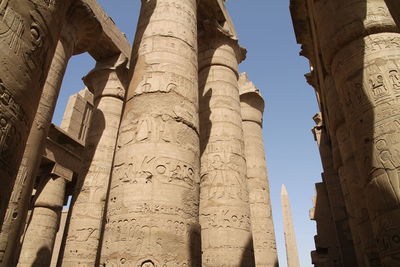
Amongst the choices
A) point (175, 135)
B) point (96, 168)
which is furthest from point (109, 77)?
point (175, 135)

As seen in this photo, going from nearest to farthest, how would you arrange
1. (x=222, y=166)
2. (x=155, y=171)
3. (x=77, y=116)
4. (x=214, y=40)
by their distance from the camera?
(x=155, y=171) < (x=222, y=166) < (x=214, y=40) < (x=77, y=116)

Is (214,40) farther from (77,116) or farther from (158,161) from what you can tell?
(77,116)

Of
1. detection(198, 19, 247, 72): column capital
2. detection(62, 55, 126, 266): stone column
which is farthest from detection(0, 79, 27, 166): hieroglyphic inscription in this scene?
detection(198, 19, 247, 72): column capital

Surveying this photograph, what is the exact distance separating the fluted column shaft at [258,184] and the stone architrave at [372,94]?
Answer: 630 cm

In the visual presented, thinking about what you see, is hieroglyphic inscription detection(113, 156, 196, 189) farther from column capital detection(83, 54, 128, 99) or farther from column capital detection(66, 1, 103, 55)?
column capital detection(83, 54, 128, 99)

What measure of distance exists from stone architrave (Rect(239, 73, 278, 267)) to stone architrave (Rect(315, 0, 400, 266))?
6.33m

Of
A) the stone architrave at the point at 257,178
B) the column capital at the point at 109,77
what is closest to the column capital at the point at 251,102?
the stone architrave at the point at 257,178

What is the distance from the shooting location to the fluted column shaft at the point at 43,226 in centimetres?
1002

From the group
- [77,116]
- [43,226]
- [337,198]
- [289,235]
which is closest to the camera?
[43,226]

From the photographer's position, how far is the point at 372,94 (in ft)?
13.2

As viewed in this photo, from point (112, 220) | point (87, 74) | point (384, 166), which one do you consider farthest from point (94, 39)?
point (384, 166)

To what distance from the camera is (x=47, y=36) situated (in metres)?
2.59

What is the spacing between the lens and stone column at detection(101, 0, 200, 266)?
12.9ft

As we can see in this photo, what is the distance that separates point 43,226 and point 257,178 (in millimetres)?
7351
